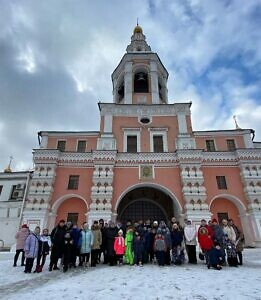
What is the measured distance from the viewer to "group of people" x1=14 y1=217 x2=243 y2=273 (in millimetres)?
7969

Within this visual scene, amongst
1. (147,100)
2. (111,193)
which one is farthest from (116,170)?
(147,100)

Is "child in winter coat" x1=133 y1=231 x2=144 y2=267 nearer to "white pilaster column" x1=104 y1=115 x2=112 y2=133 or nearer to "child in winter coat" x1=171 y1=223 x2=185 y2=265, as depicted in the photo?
"child in winter coat" x1=171 y1=223 x2=185 y2=265

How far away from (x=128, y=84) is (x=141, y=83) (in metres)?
1.82

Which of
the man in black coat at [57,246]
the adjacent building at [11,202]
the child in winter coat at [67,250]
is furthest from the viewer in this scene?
the adjacent building at [11,202]

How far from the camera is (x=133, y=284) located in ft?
18.8

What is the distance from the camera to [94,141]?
2075cm

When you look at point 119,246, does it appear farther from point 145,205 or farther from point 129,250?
point 145,205

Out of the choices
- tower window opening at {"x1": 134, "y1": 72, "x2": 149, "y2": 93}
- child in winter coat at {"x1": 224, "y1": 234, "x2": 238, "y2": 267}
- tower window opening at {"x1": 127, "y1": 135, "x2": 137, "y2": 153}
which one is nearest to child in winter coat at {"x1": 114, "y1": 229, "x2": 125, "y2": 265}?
child in winter coat at {"x1": 224, "y1": 234, "x2": 238, "y2": 267}

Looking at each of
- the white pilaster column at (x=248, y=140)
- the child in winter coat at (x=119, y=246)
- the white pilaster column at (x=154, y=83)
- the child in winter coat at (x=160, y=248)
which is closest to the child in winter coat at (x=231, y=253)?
the child in winter coat at (x=160, y=248)

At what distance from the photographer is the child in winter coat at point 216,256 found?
7.80 m

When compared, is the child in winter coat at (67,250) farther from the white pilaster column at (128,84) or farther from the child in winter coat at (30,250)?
the white pilaster column at (128,84)

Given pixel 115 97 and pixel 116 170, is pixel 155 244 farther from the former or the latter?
pixel 115 97

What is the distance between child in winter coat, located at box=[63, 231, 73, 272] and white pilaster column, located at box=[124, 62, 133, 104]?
16.3 m

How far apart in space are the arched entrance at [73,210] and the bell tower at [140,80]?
1060 cm
